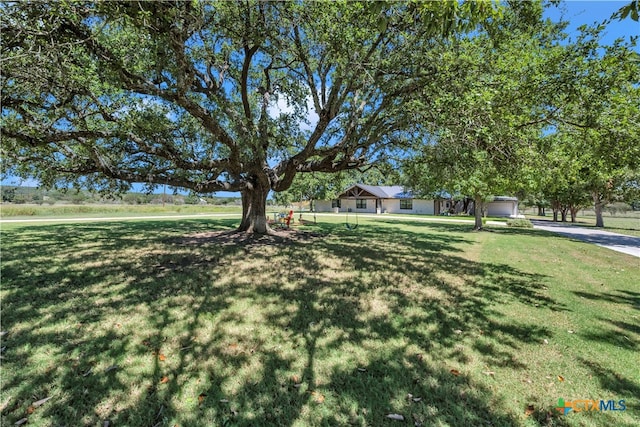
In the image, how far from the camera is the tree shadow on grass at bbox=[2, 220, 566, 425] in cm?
251

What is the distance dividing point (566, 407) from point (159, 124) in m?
10.3

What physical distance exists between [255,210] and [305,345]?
9.37m

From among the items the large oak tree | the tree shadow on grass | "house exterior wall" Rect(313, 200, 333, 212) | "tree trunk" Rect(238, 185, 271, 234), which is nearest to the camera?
the tree shadow on grass

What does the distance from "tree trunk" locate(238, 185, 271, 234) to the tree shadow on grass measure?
208 inches

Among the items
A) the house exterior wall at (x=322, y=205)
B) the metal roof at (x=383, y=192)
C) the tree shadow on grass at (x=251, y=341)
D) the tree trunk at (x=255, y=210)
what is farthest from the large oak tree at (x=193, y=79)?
the house exterior wall at (x=322, y=205)

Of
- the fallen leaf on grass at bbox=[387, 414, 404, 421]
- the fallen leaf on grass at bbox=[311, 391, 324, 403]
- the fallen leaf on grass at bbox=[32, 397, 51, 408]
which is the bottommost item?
the fallen leaf on grass at bbox=[387, 414, 404, 421]

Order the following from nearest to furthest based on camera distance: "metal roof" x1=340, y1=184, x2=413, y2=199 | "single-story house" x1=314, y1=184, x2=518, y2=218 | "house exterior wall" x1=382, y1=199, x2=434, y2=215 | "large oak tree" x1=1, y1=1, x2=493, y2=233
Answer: "large oak tree" x1=1, y1=1, x2=493, y2=233
"single-story house" x1=314, y1=184, x2=518, y2=218
"house exterior wall" x1=382, y1=199, x2=434, y2=215
"metal roof" x1=340, y1=184, x2=413, y2=199

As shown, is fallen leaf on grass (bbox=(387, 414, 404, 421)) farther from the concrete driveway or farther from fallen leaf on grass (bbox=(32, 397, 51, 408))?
the concrete driveway

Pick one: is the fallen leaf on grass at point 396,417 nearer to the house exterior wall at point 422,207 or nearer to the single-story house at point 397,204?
the single-story house at point 397,204

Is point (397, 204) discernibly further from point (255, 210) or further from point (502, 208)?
point (255, 210)

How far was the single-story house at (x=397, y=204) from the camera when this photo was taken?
43.2 metres

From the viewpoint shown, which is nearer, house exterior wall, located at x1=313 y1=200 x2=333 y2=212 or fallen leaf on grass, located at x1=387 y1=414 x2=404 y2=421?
fallen leaf on grass, located at x1=387 y1=414 x2=404 y2=421

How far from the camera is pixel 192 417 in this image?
2377 millimetres

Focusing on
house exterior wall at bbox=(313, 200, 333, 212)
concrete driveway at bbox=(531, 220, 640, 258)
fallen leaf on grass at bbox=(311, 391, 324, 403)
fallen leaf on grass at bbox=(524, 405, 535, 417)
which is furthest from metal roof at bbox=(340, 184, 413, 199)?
fallen leaf on grass at bbox=(311, 391, 324, 403)
